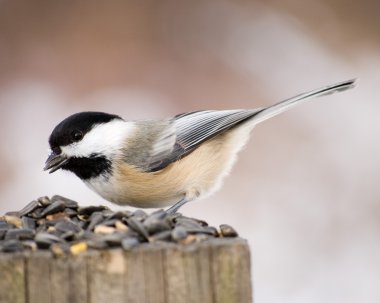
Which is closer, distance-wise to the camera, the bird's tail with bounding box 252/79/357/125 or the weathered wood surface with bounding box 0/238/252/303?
the weathered wood surface with bounding box 0/238/252/303

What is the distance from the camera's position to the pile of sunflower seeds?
1771 mm

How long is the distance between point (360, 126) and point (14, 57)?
1.98 metres

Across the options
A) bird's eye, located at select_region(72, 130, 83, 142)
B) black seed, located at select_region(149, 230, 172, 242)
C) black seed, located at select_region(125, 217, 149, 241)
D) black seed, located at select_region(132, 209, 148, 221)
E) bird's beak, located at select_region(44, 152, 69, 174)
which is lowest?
black seed, located at select_region(149, 230, 172, 242)

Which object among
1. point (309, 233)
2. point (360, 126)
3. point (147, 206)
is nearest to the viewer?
point (147, 206)

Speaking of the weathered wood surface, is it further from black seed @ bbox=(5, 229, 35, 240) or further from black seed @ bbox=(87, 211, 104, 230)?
black seed @ bbox=(87, 211, 104, 230)

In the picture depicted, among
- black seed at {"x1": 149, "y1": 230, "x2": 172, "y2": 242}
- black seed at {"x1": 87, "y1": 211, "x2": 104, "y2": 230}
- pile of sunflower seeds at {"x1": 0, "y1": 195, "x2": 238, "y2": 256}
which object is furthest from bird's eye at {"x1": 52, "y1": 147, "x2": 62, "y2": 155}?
black seed at {"x1": 149, "y1": 230, "x2": 172, "y2": 242}

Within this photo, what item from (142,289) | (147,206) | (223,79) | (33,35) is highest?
(33,35)

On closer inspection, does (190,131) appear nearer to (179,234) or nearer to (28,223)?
(28,223)

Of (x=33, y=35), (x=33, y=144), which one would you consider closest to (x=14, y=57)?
(x=33, y=35)

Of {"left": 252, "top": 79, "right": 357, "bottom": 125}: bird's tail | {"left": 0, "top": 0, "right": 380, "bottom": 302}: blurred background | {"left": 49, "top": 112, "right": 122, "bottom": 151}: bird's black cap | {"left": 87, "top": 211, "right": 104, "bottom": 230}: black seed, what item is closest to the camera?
{"left": 87, "top": 211, "right": 104, "bottom": 230}: black seed

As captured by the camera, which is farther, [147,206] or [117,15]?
[117,15]

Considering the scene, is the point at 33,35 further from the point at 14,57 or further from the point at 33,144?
the point at 33,144

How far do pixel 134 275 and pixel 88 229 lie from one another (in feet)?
1.37

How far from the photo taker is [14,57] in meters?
4.28
